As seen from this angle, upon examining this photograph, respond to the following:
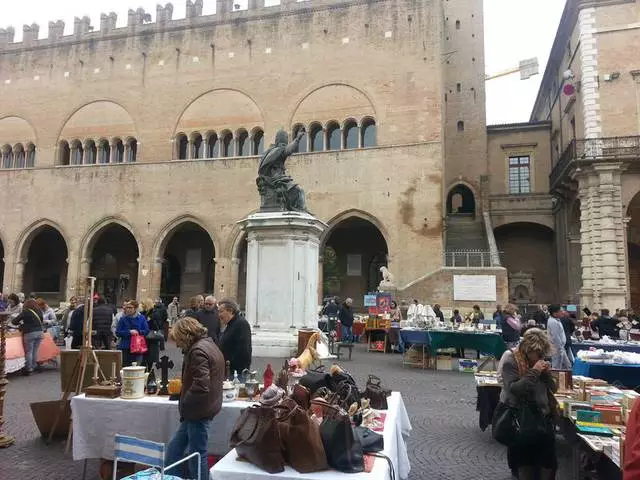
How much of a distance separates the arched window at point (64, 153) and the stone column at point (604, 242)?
2306 centimetres

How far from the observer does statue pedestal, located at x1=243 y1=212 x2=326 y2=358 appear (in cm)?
919

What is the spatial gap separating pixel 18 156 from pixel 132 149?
A: 6.35 metres

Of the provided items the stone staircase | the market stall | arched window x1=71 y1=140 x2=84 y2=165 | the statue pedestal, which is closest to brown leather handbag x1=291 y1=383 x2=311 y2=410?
the statue pedestal

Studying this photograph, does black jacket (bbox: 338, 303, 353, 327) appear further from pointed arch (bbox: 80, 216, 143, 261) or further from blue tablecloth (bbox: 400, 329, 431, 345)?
pointed arch (bbox: 80, 216, 143, 261)

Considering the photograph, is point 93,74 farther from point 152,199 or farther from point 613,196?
point 613,196

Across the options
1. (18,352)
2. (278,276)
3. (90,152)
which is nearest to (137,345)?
(278,276)

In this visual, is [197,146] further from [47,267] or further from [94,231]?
[47,267]

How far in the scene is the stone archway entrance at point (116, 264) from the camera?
26.5m

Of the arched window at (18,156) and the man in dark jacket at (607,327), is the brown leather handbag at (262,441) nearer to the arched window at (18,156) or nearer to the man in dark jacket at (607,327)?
the man in dark jacket at (607,327)

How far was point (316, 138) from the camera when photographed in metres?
22.7

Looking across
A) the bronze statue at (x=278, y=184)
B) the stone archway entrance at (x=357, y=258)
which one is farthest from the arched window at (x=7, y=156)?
the bronze statue at (x=278, y=184)

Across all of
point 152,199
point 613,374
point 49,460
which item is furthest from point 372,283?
point 49,460

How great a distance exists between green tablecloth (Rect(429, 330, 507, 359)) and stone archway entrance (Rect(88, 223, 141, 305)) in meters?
20.3

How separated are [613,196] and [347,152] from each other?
1000cm
